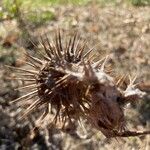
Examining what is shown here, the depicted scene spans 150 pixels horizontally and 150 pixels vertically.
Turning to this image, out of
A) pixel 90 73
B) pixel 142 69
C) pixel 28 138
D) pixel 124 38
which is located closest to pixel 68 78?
pixel 90 73

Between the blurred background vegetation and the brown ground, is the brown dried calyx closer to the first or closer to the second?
the brown ground

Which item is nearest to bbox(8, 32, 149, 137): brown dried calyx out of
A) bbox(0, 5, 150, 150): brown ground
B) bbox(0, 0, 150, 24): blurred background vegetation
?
bbox(0, 5, 150, 150): brown ground

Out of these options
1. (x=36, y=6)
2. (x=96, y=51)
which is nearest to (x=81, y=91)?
(x=96, y=51)

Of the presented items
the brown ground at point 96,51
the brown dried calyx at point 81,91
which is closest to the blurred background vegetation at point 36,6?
the brown ground at point 96,51

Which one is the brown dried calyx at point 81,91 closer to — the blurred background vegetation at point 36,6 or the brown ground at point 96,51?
the brown ground at point 96,51

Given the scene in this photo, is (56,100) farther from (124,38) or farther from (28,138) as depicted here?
(124,38)
